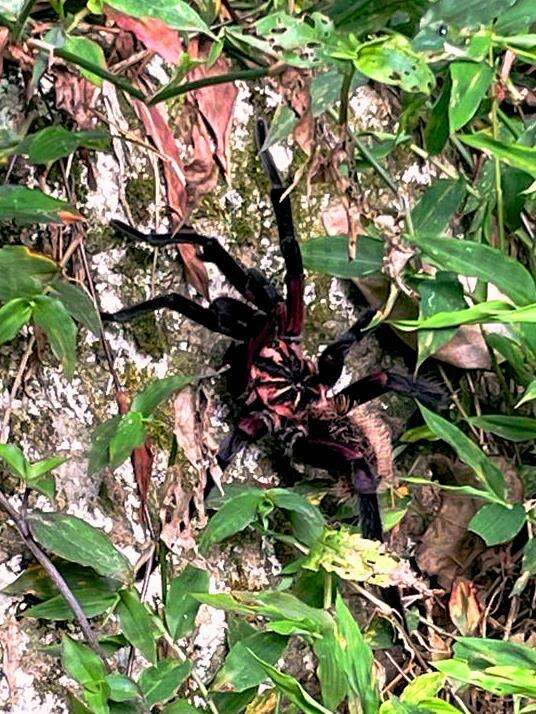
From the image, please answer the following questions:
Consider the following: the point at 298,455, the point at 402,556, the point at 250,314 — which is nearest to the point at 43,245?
the point at 250,314

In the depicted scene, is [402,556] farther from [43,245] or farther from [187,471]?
[43,245]

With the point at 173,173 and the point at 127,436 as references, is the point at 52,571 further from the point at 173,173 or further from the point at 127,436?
the point at 173,173

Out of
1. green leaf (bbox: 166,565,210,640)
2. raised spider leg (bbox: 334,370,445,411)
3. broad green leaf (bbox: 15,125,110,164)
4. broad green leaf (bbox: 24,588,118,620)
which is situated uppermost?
broad green leaf (bbox: 15,125,110,164)

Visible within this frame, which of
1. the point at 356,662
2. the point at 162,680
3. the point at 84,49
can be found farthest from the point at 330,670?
the point at 84,49

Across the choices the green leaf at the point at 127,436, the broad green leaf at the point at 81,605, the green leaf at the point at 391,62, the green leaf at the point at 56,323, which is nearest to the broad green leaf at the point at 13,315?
the green leaf at the point at 56,323

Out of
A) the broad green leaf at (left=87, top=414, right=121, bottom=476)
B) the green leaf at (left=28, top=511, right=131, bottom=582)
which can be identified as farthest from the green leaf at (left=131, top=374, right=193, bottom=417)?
the green leaf at (left=28, top=511, right=131, bottom=582)

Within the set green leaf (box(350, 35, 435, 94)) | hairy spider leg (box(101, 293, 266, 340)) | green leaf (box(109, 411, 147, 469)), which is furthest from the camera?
hairy spider leg (box(101, 293, 266, 340))

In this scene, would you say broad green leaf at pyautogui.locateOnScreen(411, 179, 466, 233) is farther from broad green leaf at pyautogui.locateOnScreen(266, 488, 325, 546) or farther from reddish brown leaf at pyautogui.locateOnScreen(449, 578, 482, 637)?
reddish brown leaf at pyautogui.locateOnScreen(449, 578, 482, 637)
